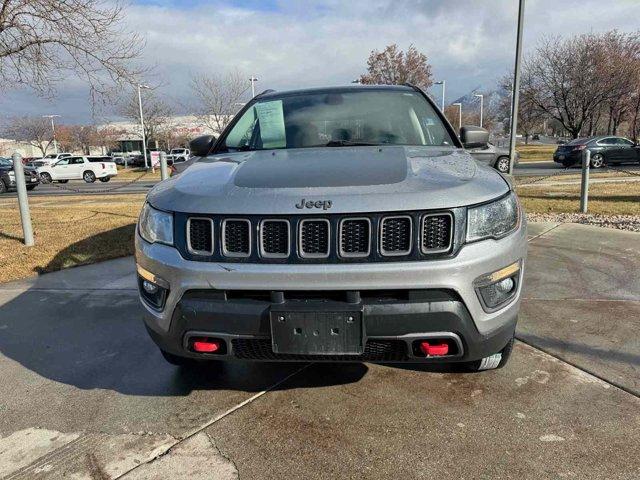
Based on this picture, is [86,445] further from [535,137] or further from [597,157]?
[535,137]

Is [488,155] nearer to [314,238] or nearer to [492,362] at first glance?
[492,362]

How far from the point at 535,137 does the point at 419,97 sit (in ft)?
297

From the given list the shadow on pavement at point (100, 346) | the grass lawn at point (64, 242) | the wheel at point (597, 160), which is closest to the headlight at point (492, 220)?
the shadow on pavement at point (100, 346)

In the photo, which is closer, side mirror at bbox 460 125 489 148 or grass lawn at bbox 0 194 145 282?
side mirror at bbox 460 125 489 148

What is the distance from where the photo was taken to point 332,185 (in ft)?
7.51

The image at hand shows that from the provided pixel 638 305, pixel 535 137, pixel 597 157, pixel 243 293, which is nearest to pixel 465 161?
pixel 243 293

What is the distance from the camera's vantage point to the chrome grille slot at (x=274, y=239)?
222 cm

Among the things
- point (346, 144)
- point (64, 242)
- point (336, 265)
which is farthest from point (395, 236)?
point (64, 242)

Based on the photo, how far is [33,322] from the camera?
13.6 feet

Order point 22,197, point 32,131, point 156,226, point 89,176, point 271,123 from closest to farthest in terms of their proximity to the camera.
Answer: point 156,226, point 271,123, point 22,197, point 89,176, point 32,131

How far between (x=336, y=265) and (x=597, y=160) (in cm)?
2481

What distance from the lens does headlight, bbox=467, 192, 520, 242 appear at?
7.33 ft

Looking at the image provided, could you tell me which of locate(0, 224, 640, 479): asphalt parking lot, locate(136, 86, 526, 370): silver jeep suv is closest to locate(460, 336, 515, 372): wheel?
locate(0, 224, 640, 479): asphalt parking lot

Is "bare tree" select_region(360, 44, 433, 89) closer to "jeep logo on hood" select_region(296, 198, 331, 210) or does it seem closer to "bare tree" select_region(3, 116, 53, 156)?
"jeep logo on hood" select_region(296, 198, 331, 210)
